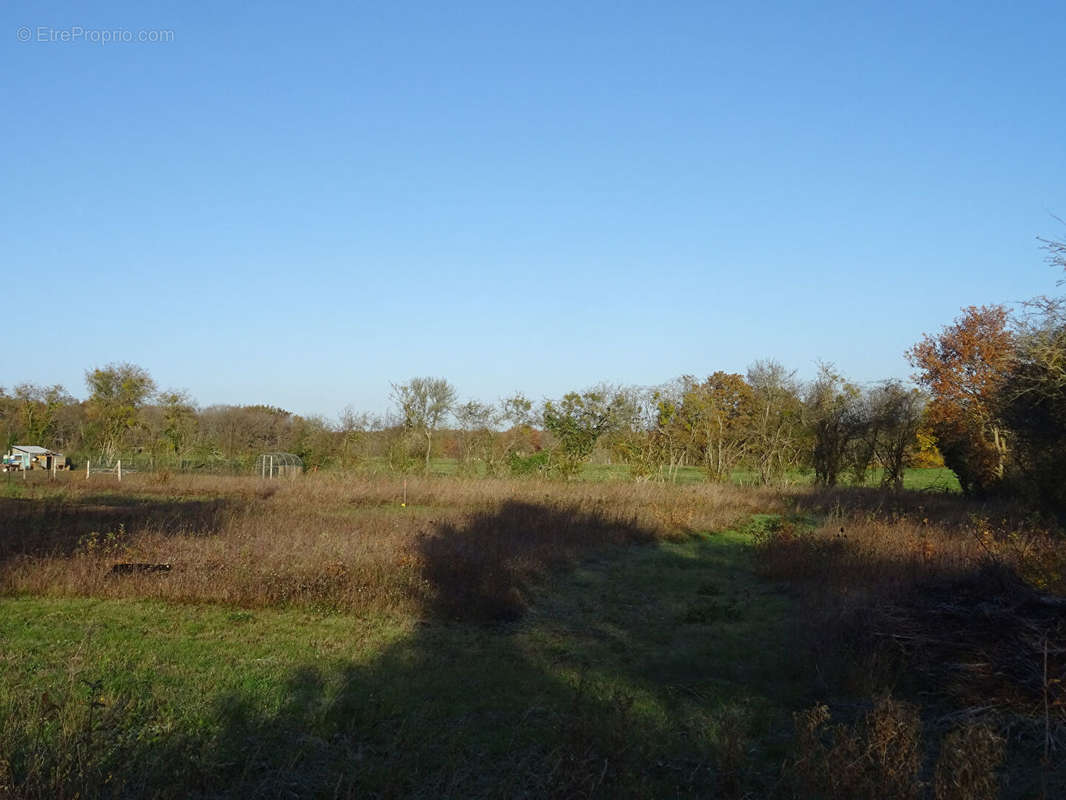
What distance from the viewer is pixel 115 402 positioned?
3991cm

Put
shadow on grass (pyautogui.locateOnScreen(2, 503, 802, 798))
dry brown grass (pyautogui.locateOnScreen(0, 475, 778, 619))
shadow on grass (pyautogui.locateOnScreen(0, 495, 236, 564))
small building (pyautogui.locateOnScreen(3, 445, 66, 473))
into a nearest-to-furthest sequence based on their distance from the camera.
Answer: shadow on grass (pyautogui.locateOnScreen(2, 503, 802, 798)), dry brown grass (pyautogui.locateOnScreen(0, 475, 778, 619)), shadow on grass (pyautogui.locateOnScreen(0, 495, 236, 564)), small building (pyautogui.locateOnScreen(3, 445, 66, 473))

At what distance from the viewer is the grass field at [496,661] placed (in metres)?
4.42

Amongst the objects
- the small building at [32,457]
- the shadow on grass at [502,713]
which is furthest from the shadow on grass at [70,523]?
the small building at [32,457]

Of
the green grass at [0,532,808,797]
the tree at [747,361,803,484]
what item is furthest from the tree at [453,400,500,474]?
the green grass at [0,532,808,797]

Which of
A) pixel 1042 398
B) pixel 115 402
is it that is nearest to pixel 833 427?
pixel 1042 398

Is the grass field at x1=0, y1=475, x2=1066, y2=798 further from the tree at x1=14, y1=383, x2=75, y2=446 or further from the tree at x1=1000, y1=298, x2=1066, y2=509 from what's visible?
the tree at x1=14, y1=383, x2=75, y2=446

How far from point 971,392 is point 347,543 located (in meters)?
30.8

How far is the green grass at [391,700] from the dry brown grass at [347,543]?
46cm

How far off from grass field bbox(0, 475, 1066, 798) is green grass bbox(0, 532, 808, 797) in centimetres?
3

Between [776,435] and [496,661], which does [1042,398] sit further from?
[776,435]

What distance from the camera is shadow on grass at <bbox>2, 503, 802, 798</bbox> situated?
4.33m

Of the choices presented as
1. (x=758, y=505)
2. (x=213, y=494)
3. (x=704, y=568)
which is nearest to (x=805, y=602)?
(x=704, y=568)

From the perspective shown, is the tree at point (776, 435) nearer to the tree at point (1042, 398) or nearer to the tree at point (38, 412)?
the tree at point (1042, 398)

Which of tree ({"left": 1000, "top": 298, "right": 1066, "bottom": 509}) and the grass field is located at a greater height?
tree ({"left": 1000, "top": 298, "right": 1066, "bottom": 509})
